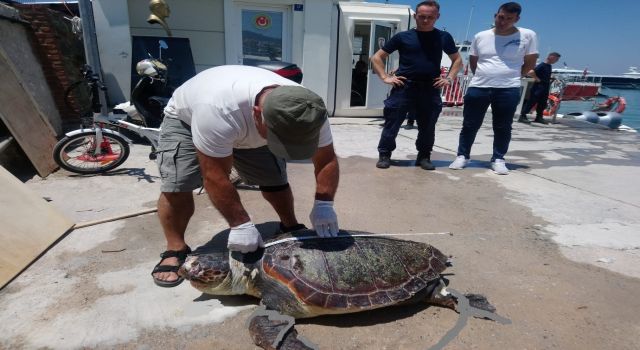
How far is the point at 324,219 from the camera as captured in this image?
2199 millimetres

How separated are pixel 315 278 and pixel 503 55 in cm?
407

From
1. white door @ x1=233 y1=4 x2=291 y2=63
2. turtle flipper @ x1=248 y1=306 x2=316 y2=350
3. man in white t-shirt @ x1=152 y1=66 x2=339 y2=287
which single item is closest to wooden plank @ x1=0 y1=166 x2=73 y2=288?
man in white t-shirt @ x1=152 y1=66 x2=339 y2=287

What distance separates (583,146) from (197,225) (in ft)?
23.8

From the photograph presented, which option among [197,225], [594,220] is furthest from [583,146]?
[197,225]

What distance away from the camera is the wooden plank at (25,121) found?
399 cm

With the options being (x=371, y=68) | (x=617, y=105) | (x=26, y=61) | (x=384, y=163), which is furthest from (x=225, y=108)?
(x=617, y=105)

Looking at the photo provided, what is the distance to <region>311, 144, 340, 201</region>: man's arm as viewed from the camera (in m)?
2.18

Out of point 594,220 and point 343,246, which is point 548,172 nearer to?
point 594,220

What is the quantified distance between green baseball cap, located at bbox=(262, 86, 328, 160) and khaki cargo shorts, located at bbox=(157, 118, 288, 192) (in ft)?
2.19

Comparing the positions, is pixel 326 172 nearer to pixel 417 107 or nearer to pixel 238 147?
pixel 238 147

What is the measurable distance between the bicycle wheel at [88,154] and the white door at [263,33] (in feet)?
14.5

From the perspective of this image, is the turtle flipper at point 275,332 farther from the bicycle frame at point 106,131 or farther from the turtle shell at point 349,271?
the bicycle frame at point 106,131

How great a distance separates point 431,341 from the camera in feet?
6.05

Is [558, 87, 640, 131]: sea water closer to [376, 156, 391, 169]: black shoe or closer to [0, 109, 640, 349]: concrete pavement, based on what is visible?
[0, 109, 640, 349]: concrete pavement
